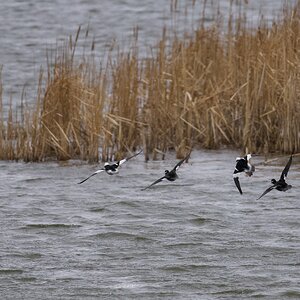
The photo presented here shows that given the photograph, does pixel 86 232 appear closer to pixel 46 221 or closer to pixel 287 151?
pixel 46 221

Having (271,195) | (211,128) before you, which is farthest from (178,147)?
(271,195)

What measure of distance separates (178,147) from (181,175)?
532mm

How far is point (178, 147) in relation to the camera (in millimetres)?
10977

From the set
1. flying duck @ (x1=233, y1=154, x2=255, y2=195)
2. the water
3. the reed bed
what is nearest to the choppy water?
the water

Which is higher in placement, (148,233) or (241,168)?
(241,168)

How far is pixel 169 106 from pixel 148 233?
277 cm

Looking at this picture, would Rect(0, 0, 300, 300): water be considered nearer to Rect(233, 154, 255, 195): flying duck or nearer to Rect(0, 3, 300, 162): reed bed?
Rect(0, 3, 300, 162): reed bed

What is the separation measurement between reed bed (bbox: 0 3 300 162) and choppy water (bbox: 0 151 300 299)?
0.73 ft

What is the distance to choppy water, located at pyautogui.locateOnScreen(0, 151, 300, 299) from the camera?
7.19m

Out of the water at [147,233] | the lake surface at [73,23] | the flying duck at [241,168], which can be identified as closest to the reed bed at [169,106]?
the water at [147,233]

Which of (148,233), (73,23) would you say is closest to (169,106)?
(148,233)

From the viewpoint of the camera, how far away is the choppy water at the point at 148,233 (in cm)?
719

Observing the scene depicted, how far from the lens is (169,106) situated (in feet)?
36.5

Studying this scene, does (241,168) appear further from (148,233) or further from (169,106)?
(169,106)
